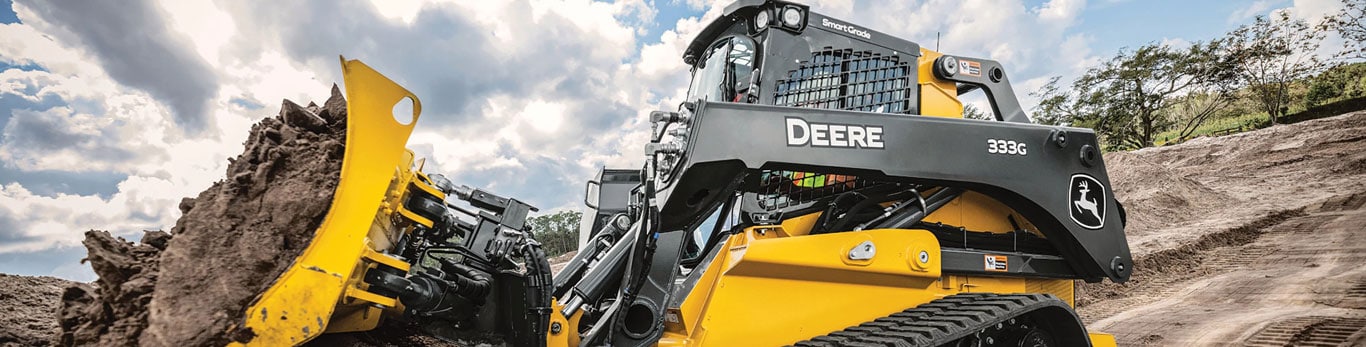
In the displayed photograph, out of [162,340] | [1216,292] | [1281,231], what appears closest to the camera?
[162,340]

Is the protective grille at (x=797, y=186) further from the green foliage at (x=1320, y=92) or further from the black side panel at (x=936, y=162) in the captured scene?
the green foliage at (x=1320, y=92)

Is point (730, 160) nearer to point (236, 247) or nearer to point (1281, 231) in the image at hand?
point (236, 247)

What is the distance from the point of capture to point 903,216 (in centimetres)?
373

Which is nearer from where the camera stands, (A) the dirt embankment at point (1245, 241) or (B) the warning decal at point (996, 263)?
(B) the warning decal at point (996, 263)

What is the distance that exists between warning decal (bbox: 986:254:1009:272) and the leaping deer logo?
51 centimetres

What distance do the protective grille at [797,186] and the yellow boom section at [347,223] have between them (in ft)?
5.70

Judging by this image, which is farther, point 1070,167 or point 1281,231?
point 1281,231

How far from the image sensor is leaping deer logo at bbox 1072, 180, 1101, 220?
13.2 ft

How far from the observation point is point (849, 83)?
3844mm

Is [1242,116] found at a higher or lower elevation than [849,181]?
Answer: higher

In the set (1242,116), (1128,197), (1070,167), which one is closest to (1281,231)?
(1128,197)

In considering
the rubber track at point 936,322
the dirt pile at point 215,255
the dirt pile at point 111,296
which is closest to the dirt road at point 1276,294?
the rubber track at point 936,322

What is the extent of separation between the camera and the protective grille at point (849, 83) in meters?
3.71

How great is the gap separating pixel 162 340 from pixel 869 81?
3147 mm
